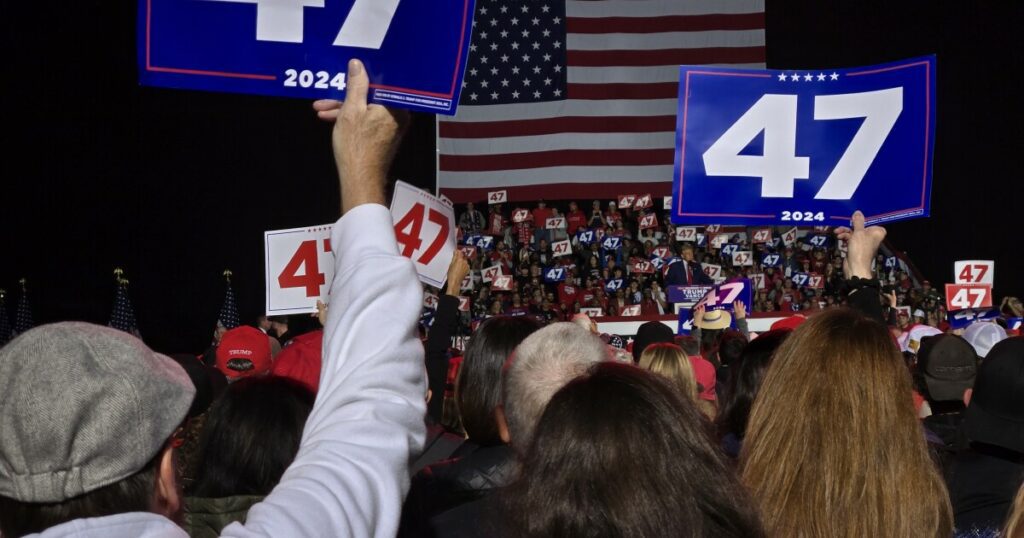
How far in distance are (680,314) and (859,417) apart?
907cm

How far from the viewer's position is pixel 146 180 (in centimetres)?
1773

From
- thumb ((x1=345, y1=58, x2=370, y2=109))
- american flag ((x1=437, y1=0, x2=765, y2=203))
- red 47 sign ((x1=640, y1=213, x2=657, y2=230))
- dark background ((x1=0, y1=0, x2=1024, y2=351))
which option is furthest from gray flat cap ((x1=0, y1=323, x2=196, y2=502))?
red 47 sign ((x1=640, y1=213, x2=657, y2=230))

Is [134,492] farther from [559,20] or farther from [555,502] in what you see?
[559,20]

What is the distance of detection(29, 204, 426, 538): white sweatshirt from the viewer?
1.19 metres

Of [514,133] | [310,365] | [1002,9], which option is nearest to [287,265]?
[310,365]

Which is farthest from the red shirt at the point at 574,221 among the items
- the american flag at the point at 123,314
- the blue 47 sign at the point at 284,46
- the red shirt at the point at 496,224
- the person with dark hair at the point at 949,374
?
the blue 47 sign at the point at 284,46

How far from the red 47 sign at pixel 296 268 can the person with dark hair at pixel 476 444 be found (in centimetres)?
351

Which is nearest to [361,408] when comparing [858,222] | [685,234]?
[858,222]

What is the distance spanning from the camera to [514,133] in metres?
19.2

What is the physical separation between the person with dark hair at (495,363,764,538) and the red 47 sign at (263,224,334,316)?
5.18 m


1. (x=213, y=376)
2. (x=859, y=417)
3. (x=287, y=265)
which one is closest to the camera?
(x=859, y=417)

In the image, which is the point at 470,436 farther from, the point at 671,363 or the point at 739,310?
the point at 739,310

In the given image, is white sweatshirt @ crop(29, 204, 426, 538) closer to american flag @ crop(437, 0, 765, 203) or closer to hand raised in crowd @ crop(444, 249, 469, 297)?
hand raised in crowd @ crop(444, 249, 469, 297)

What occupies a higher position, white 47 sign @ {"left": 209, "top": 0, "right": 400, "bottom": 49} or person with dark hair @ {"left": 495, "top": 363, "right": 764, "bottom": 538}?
white 47 sign @ {"left": 209, "top": 0, "right": 400, "bottom": 49}
